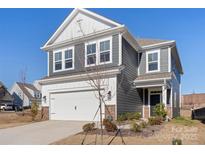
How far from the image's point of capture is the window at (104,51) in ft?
54.5

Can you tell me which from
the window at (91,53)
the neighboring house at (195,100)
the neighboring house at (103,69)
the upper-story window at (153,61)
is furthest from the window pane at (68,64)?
the neighboring house at (195,100)

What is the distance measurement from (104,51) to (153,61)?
4434 millimetres

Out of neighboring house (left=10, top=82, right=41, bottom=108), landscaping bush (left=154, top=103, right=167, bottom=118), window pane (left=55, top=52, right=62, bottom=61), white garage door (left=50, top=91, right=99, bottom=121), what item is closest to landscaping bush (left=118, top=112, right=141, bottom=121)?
landscaping bush (left=154, top=103, right=167, bottom=118)

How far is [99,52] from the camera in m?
16.9

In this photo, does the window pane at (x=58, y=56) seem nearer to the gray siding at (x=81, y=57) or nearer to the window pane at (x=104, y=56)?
the gray siding at (x=81, y=57)

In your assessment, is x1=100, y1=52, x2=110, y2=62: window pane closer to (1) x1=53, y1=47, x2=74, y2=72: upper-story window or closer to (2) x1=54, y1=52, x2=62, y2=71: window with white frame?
(1) x1=53, y1=47, x2=74, y2=72: upper-story window

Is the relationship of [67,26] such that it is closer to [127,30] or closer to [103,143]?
[127,30]

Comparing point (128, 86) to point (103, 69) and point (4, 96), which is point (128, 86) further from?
point (4, 96)

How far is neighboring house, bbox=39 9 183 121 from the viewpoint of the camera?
53.4ft

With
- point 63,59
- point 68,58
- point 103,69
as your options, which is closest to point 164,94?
point 103,69

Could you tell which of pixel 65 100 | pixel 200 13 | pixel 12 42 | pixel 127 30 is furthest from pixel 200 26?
pixel 12 42

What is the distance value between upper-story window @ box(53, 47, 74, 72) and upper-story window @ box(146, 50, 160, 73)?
5.92m

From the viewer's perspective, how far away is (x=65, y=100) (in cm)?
1812
